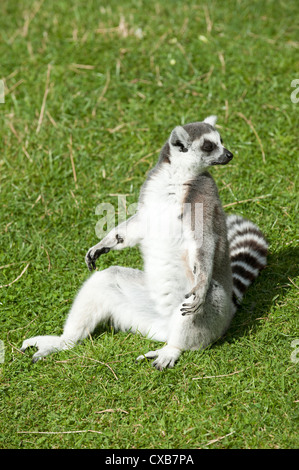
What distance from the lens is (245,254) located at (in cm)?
481

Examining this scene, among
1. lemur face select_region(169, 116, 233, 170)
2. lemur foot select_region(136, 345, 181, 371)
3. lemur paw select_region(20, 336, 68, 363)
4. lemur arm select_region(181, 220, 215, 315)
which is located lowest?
A: lemur paw select_region(20, 336, 68, 363)

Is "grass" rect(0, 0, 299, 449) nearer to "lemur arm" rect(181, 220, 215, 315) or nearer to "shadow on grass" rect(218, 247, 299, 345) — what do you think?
"shadow on grass" rect(218, 247, 299, 345)

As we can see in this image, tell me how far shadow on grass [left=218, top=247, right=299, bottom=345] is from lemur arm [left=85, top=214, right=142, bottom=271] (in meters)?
0.92

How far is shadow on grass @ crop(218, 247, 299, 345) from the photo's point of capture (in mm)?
4445

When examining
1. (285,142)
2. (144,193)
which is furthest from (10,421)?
(285,142)

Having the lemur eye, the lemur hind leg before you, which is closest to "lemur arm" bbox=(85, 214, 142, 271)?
the lemur hind leg

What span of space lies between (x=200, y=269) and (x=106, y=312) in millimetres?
845

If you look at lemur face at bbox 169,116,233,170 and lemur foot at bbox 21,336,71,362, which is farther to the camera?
lemur foot at bbox 21,336,71,362

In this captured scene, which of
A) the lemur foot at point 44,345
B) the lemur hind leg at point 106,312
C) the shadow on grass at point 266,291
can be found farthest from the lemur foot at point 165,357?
the lemur foot at point 44,345

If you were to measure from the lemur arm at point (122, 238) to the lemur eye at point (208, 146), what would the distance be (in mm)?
681

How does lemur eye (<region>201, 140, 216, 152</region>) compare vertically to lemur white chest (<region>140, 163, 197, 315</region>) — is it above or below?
above

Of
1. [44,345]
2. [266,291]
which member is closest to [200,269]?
[266,291]

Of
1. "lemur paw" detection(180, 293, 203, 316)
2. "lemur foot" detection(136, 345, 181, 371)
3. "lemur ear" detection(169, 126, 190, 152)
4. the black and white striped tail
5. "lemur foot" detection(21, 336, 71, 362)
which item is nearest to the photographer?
"lemur paw" detection(180, 293, 203, 316)

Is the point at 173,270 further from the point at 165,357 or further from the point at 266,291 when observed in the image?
the point at 266,291
